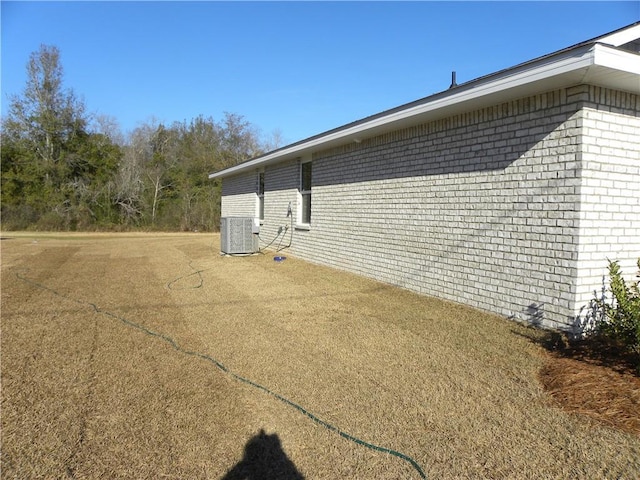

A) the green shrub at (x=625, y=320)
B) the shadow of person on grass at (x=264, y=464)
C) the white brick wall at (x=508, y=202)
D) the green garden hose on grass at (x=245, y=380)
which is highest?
the white brick wall at (x=508, y=202)

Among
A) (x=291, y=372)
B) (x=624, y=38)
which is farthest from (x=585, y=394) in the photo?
(x=624, y=38)

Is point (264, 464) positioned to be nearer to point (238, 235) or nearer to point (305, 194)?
point (305, 194)

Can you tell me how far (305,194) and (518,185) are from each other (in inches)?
284

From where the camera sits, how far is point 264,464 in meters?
2.36

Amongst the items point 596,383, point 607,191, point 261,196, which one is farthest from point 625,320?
point 261,196

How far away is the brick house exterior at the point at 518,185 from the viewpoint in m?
4.45

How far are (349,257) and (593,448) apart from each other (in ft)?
22.1

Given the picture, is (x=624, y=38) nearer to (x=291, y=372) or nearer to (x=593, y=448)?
(x=593, y=448)

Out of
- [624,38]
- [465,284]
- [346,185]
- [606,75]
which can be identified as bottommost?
[465,284]

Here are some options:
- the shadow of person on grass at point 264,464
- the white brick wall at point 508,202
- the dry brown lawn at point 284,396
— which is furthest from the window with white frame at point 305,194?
the shadow of person on grass at point 264,464

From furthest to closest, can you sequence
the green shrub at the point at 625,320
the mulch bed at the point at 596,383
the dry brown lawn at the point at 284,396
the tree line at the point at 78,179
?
the tree line at the point at 78,179 < the green shrub at the point at 625,320 < the mulch bed at the point at 596,383 < the dry brown lawn at the point at 284,396

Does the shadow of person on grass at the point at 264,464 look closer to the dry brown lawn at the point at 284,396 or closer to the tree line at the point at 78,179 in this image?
the dry brown lawn at the point at 284,396

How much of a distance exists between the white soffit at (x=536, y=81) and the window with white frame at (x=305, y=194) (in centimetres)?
453

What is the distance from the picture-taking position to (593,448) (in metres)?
2.47
